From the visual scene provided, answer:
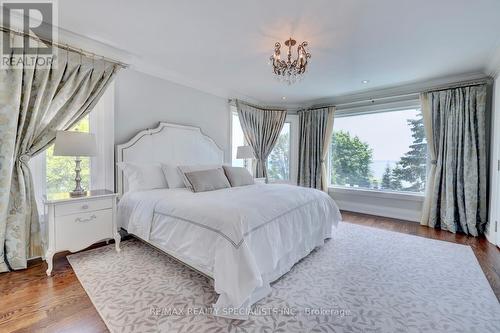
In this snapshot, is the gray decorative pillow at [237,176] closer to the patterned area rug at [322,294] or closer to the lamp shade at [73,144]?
the patterned area rug at [322,294]

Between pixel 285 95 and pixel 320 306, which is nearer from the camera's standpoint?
pixel 320 306

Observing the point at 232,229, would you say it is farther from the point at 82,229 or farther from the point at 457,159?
the point at 457,159

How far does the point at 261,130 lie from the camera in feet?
17.0

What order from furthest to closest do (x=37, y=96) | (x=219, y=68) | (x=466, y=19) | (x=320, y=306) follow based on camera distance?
(x=219, y=68)
(x=37, y=96)
(x=466, y=19)
(x=320, y=306)

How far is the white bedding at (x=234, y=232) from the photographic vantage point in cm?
164

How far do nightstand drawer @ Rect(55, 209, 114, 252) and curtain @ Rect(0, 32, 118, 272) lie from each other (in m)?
0.41

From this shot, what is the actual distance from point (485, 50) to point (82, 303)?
4.98 meters

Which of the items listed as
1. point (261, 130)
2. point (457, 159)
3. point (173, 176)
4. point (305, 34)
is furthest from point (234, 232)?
point (457, 159)

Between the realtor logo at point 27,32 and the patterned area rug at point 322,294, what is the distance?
2101 mm

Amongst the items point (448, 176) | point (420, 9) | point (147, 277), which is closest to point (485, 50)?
point (420, 9)

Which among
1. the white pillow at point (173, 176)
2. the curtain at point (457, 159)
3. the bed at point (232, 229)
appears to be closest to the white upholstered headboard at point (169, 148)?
the bed at point (232, 229)

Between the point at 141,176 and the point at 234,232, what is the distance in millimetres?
1797

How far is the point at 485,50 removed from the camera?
279 centimetres

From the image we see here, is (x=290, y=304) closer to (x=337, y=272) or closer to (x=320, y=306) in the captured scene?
(x=320, y=306)
